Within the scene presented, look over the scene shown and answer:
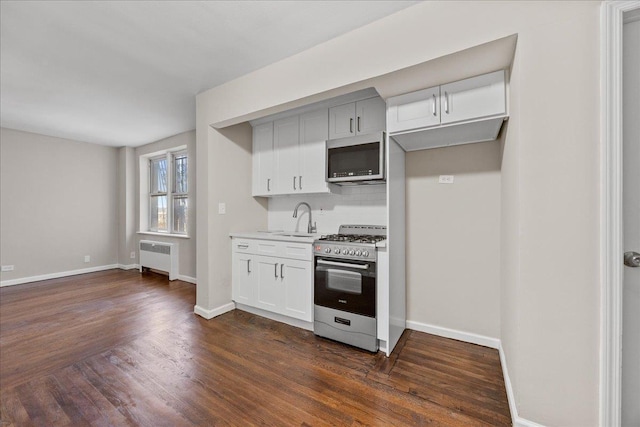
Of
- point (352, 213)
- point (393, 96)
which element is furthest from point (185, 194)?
point (393, 96)

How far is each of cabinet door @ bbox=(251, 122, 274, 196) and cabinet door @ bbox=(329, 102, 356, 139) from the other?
2.85 feet

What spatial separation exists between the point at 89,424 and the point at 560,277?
2680 mm

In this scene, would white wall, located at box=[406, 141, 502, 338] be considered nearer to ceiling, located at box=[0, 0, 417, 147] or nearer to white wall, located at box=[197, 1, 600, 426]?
white wall, located at box=[197, 1, 600, 426]

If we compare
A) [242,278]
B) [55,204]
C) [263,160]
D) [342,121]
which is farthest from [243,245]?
[55,204]

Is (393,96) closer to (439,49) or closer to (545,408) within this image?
(439,49)

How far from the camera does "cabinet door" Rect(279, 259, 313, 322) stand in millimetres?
2705

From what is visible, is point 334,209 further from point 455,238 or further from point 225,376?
point 225,376

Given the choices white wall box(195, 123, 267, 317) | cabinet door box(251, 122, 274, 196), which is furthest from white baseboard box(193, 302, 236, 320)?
cabinet door box(251, 122, 274, 196)

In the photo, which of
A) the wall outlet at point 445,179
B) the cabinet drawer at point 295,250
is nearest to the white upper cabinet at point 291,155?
the cabinet drawer at point 295,250

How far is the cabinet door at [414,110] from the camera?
2.03 metres

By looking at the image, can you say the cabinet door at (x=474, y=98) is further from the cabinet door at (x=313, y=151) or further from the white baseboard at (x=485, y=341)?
the white baseboard at (x=485, y=341)

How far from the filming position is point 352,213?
3129 mm

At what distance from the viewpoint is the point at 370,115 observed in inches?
108

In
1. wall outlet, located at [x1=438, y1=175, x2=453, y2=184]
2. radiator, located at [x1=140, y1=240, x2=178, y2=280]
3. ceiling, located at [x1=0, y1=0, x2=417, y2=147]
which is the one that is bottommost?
radiator, located at [x1=140, y1=240, x2=178, y2=280]
